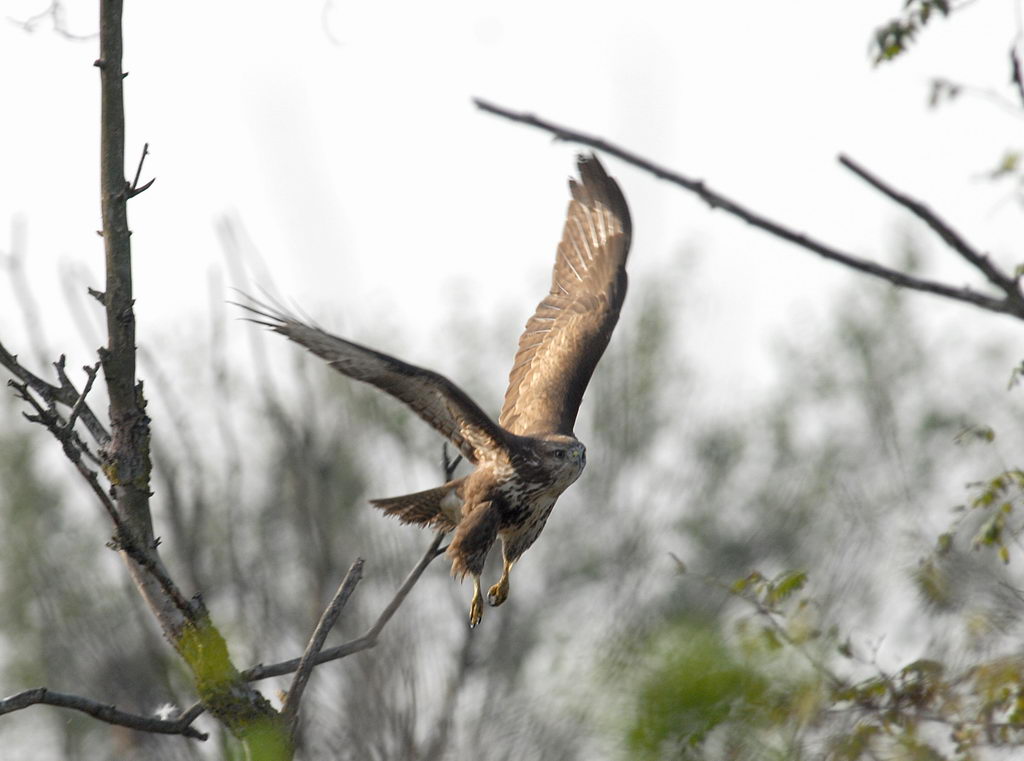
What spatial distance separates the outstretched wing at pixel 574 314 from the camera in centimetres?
726

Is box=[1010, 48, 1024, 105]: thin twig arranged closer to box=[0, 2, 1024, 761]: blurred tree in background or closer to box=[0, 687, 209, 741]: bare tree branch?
box=[0, 2, 1024, 761]: blurred tree in background

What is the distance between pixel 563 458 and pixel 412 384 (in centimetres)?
90

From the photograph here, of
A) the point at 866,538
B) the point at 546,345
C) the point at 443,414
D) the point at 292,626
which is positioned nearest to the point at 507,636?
the point at 292,626

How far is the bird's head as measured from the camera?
617 cm

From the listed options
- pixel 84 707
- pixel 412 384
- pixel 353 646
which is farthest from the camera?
pixel 412 384

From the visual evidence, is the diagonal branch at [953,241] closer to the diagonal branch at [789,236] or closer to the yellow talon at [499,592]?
the diagonal branch at [789,236]

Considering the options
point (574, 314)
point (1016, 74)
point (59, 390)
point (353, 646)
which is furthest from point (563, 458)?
point (1016, 74)

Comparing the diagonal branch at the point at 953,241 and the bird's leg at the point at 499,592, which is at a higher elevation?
the bird's leg at the point at 499,592

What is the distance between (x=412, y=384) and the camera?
570 cm

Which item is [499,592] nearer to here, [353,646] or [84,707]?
[353,646]

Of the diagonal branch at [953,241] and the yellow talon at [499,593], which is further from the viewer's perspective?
the yellow talon at [499,593]

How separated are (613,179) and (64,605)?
3890 mm

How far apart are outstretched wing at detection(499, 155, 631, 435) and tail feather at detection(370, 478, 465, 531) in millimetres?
798

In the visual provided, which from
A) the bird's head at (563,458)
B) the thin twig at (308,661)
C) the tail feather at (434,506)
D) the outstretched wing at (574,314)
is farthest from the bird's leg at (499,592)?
the thin twig at (308,661)
